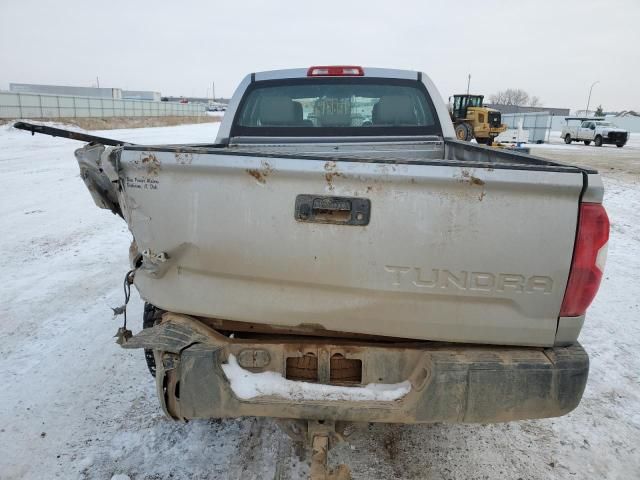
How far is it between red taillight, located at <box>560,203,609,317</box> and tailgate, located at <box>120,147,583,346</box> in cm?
4

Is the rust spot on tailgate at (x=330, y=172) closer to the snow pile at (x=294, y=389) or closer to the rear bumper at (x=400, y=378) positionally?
the rear bumper at (x=400, y=378)

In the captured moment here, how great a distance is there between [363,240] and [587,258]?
960mm

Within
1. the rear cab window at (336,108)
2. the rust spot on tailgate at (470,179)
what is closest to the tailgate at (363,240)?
the rust spot on tailgate at (470,179)

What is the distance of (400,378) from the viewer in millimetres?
2266

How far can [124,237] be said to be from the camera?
23.7 feet

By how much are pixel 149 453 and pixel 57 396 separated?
100 centimetres

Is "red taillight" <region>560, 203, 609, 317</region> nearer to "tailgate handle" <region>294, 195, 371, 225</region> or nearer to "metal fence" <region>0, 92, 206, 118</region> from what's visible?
"tailgate handle" <region>294, 195, 371, 225</region>

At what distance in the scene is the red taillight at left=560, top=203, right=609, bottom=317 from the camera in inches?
76.9

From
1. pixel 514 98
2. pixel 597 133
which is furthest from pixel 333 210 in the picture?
pixel 514 98

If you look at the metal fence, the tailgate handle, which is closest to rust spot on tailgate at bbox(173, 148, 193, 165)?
the tailgate handle

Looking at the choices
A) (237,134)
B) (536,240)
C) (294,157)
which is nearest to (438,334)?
(536,240)

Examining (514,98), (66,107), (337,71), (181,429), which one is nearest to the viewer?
(181,429)

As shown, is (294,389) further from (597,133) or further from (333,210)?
(597,133)

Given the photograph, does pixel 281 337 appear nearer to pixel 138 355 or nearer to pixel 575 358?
pixel 575 358
